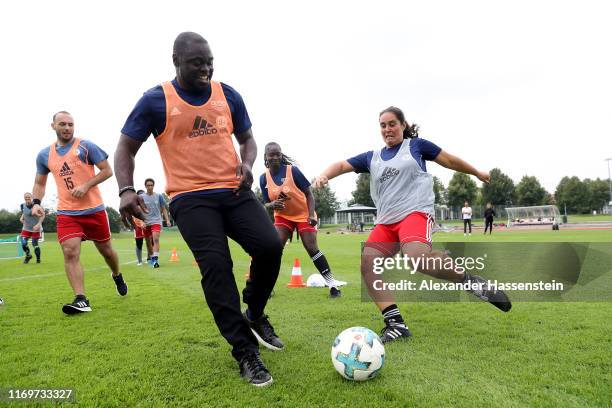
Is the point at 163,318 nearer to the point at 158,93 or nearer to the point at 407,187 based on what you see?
the point at 158,93

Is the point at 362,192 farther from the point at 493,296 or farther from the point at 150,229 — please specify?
the point at 493,296

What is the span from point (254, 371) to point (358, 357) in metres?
0.72

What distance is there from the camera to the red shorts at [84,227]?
18.6ft

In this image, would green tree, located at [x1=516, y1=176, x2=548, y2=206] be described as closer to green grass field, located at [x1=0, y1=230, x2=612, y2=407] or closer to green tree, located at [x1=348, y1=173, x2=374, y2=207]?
green tree, located at [x1=348, y1=173, x2=374, y2=207]

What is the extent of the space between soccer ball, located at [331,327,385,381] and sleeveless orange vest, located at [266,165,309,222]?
3929 mm

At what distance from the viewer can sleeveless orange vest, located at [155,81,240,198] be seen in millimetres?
3342

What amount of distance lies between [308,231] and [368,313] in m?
2.08

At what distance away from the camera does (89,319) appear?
16.7ft

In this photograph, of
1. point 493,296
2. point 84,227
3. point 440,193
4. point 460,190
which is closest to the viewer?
point 493,296

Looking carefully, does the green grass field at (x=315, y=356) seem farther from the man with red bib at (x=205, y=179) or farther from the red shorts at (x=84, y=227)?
the red shorts at (x=84, y=227)

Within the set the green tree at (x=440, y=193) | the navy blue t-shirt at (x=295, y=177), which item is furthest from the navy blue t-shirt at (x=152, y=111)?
the green tree at (x=440, y=193)

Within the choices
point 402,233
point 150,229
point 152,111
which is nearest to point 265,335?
point 402,233

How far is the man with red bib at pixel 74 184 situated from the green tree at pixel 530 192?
3689 inches

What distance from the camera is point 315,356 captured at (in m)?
3.50
